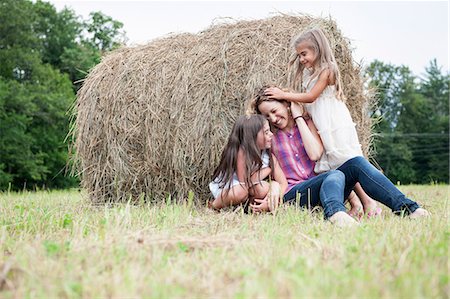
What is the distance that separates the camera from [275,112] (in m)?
4.28

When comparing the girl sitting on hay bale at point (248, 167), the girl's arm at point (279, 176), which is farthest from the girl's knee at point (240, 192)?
the girl's arm at point (279, 176)

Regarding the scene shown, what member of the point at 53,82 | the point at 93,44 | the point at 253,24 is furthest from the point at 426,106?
the point at 253,24

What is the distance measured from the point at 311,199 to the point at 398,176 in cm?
2837

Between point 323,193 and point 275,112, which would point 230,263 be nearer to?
point 323,193

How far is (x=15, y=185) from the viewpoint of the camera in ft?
62.4

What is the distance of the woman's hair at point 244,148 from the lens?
161 inches

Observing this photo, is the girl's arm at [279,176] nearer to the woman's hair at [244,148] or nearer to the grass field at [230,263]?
the woman's hair at [244,148]

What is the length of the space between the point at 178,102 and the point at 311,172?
1342 millimetres

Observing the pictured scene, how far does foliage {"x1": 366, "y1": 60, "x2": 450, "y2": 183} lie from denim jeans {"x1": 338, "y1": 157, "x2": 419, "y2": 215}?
26.6 metres

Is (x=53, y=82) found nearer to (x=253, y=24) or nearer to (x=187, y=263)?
(x=253, y=24)

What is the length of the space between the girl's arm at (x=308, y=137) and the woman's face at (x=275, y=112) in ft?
0.25

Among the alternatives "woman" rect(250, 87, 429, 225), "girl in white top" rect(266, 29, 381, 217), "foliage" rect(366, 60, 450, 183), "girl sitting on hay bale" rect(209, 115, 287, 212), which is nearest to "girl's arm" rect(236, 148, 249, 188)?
"girl sitting on hay bale" rect(209, 115, 287, 212)

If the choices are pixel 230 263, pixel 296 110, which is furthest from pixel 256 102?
pixel 230 263

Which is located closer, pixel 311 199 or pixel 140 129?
pixel 311 199
